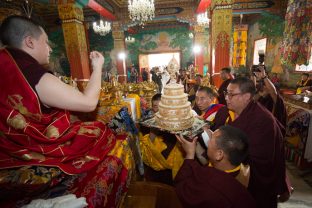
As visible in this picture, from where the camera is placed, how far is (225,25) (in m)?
6.83

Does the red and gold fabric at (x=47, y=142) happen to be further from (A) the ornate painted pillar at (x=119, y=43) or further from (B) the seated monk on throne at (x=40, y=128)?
(A) the ornate painted pillar at (x=119, y=43)

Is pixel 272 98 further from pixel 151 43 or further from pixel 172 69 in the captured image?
pixel 151 43

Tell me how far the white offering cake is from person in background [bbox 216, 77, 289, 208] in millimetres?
710

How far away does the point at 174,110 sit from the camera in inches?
70.5

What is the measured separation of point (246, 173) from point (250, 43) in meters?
15.4

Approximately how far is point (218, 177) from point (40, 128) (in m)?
1.33

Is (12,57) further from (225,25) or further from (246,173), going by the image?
(225,25)

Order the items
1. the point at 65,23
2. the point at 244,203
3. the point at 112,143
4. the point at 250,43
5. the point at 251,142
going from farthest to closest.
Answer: the point at 250,43
the point at 65,23
the point at 251,142
the point at 112,143
the point at 244,203

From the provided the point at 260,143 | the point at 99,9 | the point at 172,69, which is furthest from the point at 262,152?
the point at 99,9

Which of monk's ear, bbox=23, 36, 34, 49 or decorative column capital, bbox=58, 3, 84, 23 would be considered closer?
monk's ear, bbox=23, 36, 34, 49

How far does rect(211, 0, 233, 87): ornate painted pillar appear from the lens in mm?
6683

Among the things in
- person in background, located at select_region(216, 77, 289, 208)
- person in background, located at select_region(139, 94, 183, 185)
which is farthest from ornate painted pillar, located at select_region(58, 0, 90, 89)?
person in background, located at select_region(216, 77, 289, 208)

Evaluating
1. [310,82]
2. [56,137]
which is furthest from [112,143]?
[310,82]

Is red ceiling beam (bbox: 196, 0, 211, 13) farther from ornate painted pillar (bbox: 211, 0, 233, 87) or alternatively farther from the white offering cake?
the white offering cake
